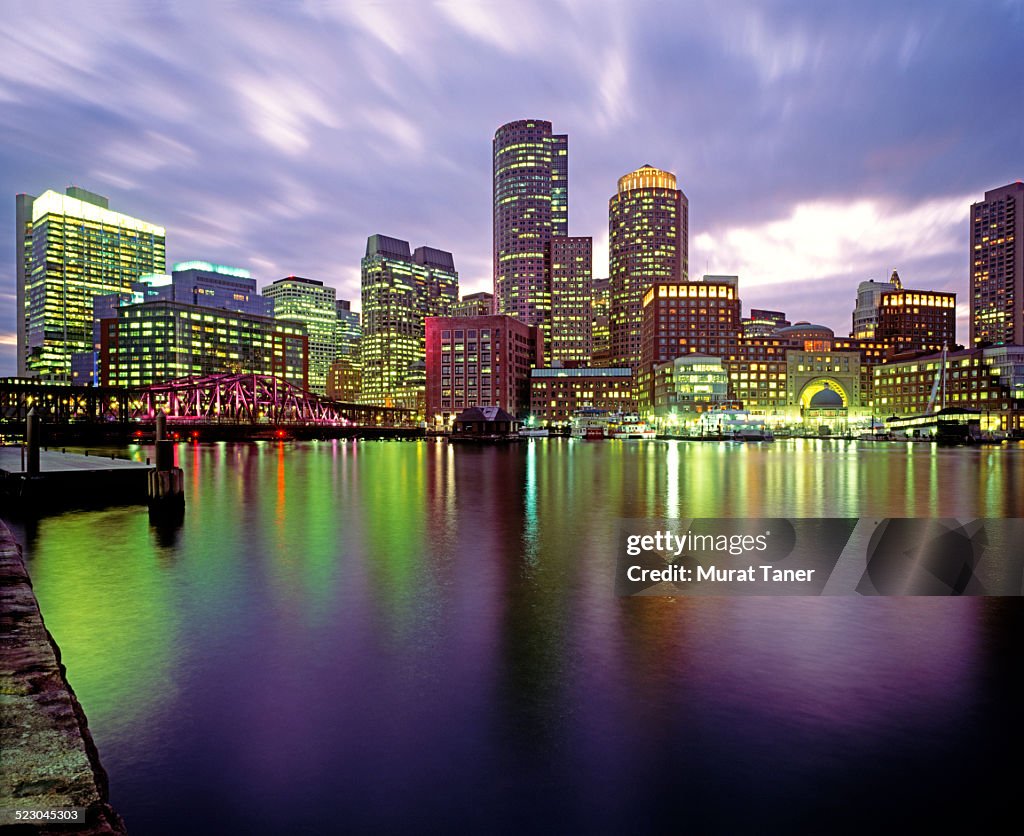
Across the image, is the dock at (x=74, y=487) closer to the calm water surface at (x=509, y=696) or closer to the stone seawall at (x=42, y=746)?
the calm water surface at (x=509, y=696)

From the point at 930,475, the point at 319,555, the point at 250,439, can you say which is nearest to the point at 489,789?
the point at 319,555

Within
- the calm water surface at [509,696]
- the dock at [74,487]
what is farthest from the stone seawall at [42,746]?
the dock at [74,487]

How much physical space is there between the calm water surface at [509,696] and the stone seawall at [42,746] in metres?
1.41

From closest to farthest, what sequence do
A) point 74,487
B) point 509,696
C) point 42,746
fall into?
point 42,746
point 509,696
point 74,487

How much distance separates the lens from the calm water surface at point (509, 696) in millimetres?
8172

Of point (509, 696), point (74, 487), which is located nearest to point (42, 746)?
point (509, 696)

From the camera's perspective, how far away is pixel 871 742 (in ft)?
31.4

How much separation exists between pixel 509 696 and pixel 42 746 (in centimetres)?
661

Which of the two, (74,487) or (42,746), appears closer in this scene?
(42,746)

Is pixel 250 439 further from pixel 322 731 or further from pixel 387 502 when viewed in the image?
pixel 322 731

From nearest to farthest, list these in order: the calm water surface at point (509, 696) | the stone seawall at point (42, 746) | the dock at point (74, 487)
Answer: the stone seawall at point (42, 746) < the calm water surface at point (509, 696) < the dock at point (74, 487)

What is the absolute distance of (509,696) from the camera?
11266mm

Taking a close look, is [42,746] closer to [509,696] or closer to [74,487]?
[509,696]

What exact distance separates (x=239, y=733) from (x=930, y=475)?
6979cm
